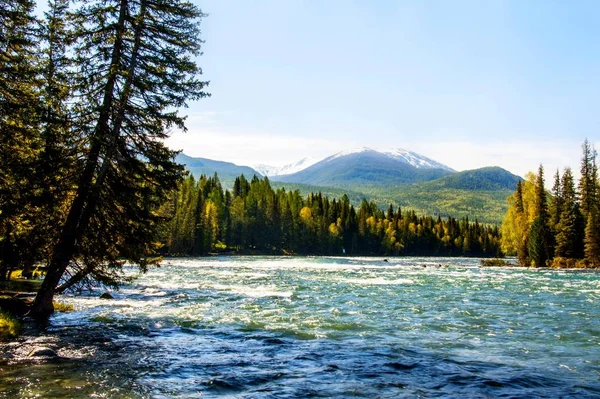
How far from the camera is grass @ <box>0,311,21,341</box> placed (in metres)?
15.5

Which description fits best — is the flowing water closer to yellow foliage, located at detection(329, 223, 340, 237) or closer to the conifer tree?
the conifer tree

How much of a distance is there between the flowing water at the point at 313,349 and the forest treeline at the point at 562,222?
165 feet

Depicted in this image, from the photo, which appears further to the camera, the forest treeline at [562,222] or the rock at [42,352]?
the forest treeline at [562,222]

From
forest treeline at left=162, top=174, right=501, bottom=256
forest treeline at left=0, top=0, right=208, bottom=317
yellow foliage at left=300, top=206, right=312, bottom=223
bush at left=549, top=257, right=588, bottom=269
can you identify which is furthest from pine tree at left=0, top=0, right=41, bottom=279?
yellow foliage at left=300, top=206, right=312, bottom=223

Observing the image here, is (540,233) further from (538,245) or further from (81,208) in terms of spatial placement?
(81,208)

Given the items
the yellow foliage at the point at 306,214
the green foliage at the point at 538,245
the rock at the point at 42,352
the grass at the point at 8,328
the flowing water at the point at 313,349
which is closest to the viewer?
the flowing water at the point at 313,349

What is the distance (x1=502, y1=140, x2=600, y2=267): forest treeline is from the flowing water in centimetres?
5024

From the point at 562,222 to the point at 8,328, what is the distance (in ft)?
266

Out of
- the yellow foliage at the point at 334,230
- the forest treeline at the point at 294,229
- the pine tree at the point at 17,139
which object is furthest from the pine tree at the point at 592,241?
the yellow foliage at the point at 334,230

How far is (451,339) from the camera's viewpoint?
17.5m

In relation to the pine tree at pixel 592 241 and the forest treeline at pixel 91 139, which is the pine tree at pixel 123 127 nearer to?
the forest treeline at pixel 91 139

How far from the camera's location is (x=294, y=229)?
14675cm

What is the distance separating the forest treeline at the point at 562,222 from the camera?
71.9 m

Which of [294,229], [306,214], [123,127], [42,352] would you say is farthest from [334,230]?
[42,352]
